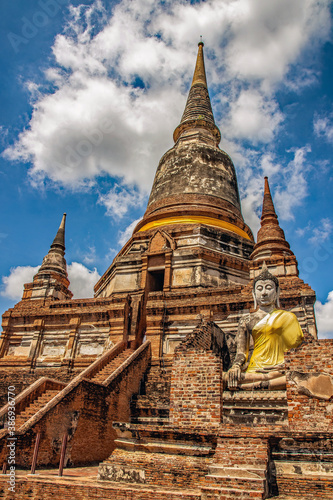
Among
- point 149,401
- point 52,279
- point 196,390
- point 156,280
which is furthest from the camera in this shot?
point 52,279

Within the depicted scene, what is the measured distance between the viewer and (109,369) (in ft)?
37.8

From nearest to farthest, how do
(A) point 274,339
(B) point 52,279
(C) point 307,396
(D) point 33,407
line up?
(C) point 307,396
(A) point 274,339
(D) point 33,407
(B) point 52,279

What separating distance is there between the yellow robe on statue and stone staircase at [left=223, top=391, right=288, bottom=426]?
658 mm

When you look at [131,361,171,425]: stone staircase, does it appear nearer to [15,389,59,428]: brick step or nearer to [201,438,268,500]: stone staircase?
[15,389,59,428]: brick step

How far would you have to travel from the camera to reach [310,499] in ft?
15.0

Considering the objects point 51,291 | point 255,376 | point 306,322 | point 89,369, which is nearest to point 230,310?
point 306,322

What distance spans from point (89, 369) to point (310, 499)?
7326mm

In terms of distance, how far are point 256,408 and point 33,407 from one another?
17.0ft

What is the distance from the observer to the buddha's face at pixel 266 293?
8727 mm

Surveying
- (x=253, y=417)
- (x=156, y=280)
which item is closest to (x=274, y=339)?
(x=253, y=417)

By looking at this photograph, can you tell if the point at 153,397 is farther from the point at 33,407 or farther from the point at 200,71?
the point at 200,71

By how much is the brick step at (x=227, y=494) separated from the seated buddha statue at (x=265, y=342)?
2850 mm

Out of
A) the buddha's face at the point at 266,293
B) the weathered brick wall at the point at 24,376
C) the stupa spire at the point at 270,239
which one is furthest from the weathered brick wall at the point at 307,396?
the stupa spire at the point at 270,239

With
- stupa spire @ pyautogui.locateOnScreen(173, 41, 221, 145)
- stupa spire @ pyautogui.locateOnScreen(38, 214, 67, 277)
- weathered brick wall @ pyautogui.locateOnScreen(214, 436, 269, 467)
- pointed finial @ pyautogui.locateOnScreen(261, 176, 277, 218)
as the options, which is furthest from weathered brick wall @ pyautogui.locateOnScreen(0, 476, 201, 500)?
stupa spire @ pyautogui.locateOnScreen(173, 41, 221, 145)
